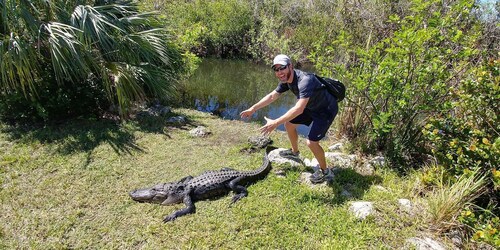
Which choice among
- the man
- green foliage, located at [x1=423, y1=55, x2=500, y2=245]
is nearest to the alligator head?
the man

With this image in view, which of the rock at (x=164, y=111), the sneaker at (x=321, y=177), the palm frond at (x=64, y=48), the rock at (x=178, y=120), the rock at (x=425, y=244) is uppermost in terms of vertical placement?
the palm frond at (x=64, y=48)

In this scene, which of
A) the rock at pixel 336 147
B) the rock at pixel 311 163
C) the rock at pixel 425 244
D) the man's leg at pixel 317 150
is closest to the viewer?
the rock at pixel 425 244

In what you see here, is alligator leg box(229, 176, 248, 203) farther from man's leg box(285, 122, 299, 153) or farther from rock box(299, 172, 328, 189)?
man's leg box(285, 122, 299, 153)

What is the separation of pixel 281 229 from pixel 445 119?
96.4 inches

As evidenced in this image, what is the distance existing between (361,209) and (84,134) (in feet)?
15.1

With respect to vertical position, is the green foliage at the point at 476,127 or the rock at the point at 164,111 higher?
the green foliage at the point at 476,127

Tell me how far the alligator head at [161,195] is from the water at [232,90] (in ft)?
13.8

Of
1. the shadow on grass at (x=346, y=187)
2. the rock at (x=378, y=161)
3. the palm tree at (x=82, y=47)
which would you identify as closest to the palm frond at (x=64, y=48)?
the palm tree at (x=82, y=47)

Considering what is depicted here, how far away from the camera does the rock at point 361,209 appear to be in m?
3.33

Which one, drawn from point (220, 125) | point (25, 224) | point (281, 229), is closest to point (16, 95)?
point (25, 224)

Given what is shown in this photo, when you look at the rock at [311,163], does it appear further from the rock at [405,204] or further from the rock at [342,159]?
the rock at [405,204]

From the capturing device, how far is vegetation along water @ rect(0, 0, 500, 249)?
10.5 feet

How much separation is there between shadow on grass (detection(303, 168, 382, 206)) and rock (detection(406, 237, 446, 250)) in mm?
809

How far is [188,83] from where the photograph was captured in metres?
11.5
